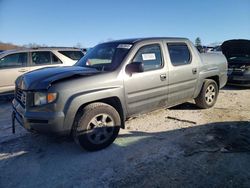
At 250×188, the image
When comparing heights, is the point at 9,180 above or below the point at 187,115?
below

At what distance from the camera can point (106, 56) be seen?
186 inches

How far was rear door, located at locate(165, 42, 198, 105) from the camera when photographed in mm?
5093

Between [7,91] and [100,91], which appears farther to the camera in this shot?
[7,91]

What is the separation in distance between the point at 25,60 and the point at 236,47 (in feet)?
26.3

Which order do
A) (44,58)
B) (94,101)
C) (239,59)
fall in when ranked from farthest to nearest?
(239,59)
(44,58)
(94,101)

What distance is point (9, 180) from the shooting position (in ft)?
10.8

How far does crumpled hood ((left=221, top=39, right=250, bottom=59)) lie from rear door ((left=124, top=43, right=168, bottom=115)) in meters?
5.82

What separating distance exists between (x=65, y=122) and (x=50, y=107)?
32 centimetres

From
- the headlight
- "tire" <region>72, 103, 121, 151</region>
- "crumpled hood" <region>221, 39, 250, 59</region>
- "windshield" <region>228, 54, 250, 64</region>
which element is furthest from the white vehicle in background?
"crumpled hood" <region>221, 39, 250, 59</region>

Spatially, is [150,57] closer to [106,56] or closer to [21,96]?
[106,56]

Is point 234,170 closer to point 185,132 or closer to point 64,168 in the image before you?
point 185,132

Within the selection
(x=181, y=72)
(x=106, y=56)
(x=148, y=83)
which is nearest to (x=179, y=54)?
(x=181, y=72)

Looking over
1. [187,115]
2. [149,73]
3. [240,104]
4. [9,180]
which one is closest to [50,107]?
[9,180]

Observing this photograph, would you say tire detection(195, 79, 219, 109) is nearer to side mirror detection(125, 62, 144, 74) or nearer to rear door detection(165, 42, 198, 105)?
rear door detection(165, 42, 198, 105)
